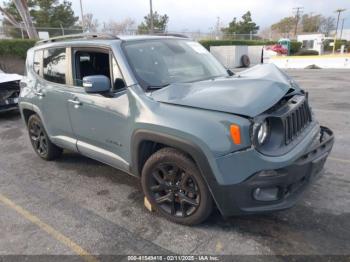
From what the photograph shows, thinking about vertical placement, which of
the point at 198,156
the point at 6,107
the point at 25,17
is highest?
the point at 25,17

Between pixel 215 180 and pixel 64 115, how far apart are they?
7.93 ft

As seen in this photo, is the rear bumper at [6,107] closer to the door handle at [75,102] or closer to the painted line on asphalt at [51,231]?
the painted line on asphalt at [51,231]

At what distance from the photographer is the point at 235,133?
2498 millimetres

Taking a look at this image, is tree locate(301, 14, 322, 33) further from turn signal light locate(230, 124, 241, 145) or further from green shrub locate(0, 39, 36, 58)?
turn signal light locate(230, 124, 241, 145)

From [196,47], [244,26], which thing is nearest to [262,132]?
[196,47]

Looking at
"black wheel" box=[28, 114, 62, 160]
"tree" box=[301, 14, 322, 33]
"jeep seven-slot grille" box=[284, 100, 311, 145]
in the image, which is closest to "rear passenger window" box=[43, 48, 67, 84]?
"black wheel" box=[28, 114, 62, 160]

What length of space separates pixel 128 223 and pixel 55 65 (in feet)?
7.88

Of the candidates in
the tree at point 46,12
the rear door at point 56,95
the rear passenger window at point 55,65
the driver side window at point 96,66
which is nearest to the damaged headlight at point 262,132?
the driver side window at point 96,66

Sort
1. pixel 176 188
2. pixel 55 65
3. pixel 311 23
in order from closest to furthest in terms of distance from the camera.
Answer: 1. pixel 176 188
2. pixel 55 65
3. pixel 311 23

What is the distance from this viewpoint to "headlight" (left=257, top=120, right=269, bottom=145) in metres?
2.56

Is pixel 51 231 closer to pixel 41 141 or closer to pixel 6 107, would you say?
pixel 41 141

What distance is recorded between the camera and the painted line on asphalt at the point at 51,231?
2775 millimetres

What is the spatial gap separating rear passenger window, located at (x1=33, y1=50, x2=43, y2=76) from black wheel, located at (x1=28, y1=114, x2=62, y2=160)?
0.71 meters

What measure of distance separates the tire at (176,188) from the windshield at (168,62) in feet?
2.68
